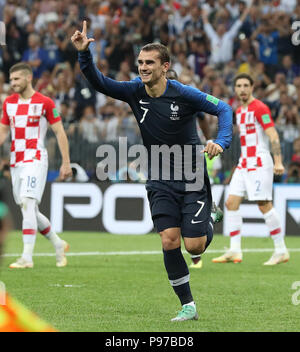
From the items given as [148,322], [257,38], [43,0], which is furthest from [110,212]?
[148,322]

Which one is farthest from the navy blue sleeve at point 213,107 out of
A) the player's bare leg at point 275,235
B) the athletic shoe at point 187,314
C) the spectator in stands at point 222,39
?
the spectator in stands at point 222,39

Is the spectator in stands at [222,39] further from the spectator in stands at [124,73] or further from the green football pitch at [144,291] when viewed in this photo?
the green football pitch at [144,291]

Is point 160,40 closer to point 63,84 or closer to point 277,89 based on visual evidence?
point 63,84

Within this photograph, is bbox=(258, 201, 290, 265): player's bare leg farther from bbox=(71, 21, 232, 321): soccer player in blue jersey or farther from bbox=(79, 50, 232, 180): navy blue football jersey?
bbox=(79, 50, 232, 180): navy blue football jersey

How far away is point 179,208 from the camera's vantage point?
6.61 m

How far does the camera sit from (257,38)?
62.5 feet

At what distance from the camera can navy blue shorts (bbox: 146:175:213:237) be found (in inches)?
255

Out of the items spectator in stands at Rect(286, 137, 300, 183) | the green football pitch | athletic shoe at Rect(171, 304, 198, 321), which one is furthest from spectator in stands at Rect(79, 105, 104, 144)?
athletic shoe at Rect(171, 304, 198, 321)

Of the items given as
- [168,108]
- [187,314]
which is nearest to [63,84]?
[168,108]

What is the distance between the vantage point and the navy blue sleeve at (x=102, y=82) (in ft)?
20.6

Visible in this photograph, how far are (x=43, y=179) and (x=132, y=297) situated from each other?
9.80ft

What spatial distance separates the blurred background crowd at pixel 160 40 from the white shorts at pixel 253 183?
5.37m

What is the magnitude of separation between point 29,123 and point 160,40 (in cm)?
1027
